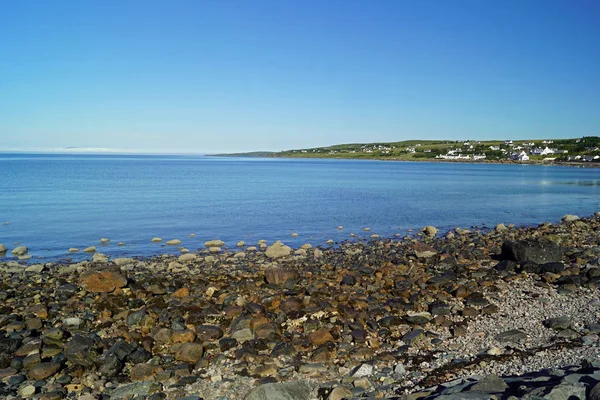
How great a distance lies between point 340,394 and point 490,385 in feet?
9.29

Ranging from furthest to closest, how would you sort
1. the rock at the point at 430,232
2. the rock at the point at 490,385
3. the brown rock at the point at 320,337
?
the rock at the point at 430,232, the brown rock at the point at 320,337, the rock at the point at 490,385

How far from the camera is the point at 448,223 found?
37.5 meters

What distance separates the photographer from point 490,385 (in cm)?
804

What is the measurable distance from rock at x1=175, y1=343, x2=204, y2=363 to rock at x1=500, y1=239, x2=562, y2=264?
1488 centimetres

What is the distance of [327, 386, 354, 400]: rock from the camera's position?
894 cm

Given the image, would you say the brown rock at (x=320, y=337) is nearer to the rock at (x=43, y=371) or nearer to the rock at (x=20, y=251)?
the rock at (x=43, y=371)

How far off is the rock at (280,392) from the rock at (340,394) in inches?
18.7

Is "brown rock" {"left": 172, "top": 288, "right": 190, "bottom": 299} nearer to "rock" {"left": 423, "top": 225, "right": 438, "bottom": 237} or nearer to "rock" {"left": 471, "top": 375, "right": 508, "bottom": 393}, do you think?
"rock" {"left": 471, "top": 375, "right": 508, "bottom": 393}

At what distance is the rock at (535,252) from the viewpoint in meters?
19.4

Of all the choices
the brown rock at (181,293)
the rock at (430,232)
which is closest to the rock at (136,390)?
the brown rock at (181,293)

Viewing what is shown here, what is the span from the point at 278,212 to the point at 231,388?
33.8 m

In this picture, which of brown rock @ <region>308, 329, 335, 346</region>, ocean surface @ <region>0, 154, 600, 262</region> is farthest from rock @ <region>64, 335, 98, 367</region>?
ocean surface @ <region>0, 154, 600, 262</region>

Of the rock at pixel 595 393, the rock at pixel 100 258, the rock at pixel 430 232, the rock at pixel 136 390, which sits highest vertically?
the rock at pixel 595 393

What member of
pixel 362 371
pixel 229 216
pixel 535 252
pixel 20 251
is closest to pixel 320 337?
pixel 362 371
